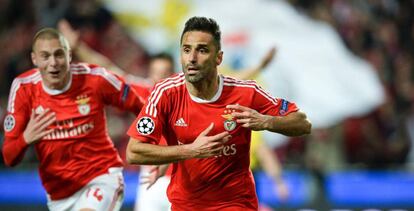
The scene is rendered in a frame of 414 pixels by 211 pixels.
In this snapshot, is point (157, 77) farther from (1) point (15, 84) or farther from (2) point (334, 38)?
(2) point (334, 38)

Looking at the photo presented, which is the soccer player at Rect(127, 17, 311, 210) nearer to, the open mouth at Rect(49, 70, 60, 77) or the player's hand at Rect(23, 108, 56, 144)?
the player's hand at Rect(23, 108, 56, 144)

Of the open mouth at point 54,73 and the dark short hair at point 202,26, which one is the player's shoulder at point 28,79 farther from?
the dark short hair at point 202,26

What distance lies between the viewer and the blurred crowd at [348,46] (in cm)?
1204

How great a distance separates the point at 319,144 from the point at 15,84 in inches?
258

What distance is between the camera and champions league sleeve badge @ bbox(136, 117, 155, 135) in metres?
5.04

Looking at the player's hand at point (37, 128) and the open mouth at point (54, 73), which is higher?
the open mouth at point (54, 73)

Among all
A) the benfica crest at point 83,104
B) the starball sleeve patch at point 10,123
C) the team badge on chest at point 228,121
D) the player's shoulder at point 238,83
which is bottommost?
the starball sleeve patch at point 10,123

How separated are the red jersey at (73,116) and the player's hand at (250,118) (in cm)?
154

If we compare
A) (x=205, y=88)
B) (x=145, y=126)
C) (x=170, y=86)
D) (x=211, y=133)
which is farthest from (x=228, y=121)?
(x=145, y=126)

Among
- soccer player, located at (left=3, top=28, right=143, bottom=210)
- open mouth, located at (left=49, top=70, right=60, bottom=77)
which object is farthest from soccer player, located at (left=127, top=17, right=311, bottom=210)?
open mouth, located at (left=49, top=70, right=60, bottom=77)

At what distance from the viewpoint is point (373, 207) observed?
9484 mm

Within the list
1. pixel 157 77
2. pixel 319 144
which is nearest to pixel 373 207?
pixel 319 144

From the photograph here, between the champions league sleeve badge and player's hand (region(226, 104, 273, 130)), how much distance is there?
0.50 meters

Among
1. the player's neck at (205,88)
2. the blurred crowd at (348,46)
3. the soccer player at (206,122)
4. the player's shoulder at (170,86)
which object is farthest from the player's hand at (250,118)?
the blurred crowd at (348,46)
